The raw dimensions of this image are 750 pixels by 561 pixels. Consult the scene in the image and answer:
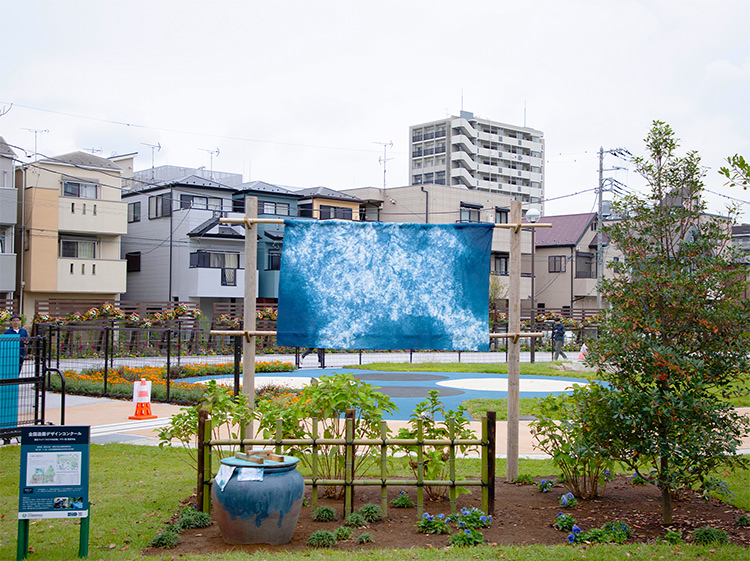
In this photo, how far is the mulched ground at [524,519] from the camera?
6.47m

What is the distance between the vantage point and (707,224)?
24.2ft

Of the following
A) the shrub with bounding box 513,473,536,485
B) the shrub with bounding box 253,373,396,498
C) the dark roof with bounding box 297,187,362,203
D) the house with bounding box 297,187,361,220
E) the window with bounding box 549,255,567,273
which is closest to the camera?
the shrub with bounding box 253,373,396,498

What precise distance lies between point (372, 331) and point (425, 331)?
0.62 m

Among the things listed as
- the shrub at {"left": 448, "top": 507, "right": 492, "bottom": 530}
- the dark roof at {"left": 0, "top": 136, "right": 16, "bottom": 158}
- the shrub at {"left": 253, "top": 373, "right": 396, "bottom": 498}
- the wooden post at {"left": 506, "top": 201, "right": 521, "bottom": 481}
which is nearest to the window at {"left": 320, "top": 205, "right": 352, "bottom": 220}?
the dark roof at {"left": 0, "top": 136, "right": 16, "bottom": 158}

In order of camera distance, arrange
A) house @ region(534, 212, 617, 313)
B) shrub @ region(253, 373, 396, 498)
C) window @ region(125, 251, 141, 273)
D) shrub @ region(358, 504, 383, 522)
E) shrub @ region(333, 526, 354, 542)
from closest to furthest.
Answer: shrub @ region(333, 526, 354, 542), shrub @ region(358, 504, 383, 522), shrub @ region(253, 373, 396, 498), window @ region(125, 251, 141, 273), house @ region(534, 212, 617, 313)

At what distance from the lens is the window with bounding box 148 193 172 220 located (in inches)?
Result: 1682

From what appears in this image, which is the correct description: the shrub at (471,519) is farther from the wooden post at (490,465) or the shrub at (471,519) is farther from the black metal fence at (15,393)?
the black metal fence at (15,393)

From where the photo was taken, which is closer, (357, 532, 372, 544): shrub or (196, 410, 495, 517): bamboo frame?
(357, 532, 372, 544): shrub

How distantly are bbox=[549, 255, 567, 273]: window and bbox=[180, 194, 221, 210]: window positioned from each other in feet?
91.9

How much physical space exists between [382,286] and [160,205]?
123ft

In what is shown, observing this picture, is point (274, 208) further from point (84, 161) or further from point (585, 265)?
point (585, 265)

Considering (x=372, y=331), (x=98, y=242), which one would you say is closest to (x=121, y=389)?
(x=372, y=331)

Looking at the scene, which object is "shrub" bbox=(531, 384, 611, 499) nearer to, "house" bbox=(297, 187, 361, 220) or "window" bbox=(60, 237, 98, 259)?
"window" bbox=(60, 237, 98, 259)

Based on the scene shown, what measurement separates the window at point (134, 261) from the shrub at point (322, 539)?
40.3m
